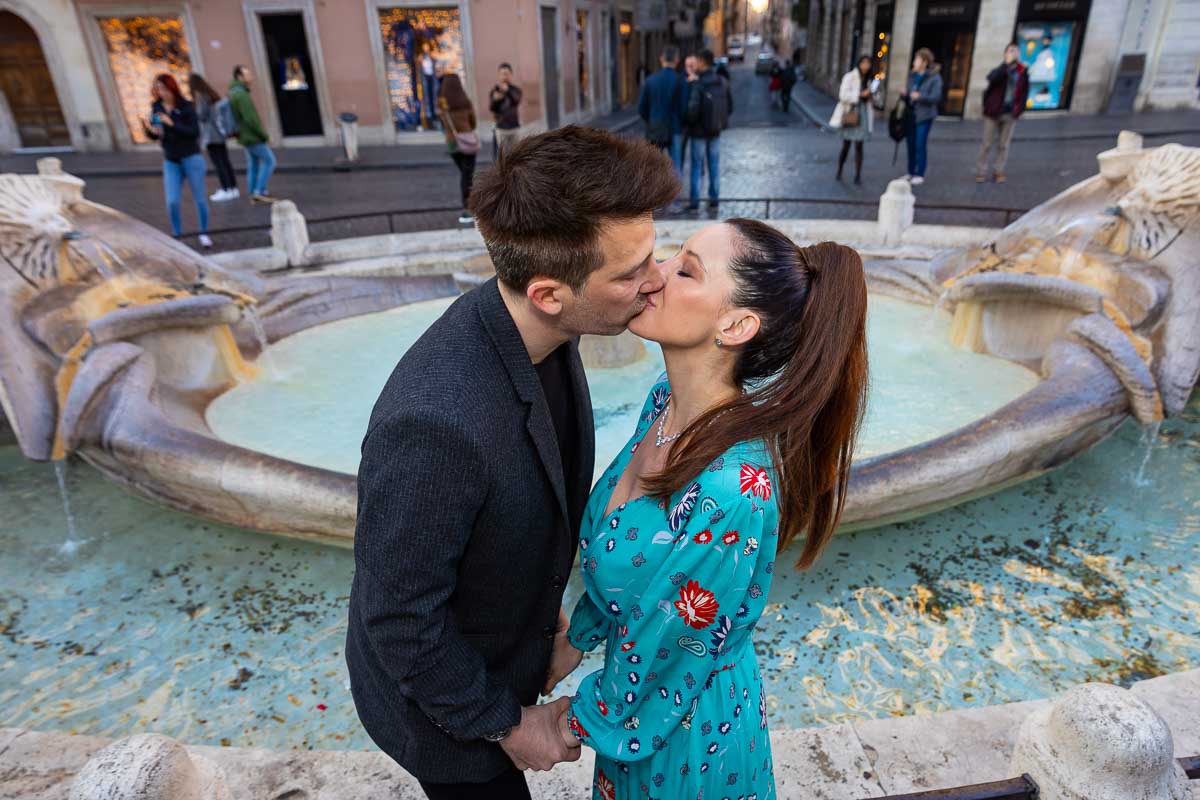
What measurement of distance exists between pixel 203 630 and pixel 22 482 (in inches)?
84.1

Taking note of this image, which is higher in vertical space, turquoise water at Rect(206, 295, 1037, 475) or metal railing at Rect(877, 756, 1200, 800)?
metal railing at Rect(877, 756, 1200, 800)

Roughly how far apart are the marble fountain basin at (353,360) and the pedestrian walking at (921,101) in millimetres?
5400

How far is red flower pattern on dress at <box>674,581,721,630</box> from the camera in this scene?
136 centimetres

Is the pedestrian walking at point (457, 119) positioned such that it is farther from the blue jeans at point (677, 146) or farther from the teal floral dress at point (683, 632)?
the teal floral dress at point (683, 632)

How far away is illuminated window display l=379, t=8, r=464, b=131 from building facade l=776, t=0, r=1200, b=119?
11337 millimetres

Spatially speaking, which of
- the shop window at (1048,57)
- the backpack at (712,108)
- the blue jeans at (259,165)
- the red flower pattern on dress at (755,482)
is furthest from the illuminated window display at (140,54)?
the red flower pattern on dress at (755,482)

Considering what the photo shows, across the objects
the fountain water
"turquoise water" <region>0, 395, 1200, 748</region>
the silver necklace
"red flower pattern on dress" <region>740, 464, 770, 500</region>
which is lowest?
"turquoise water" <region>0, 395, 1200, 748</region>

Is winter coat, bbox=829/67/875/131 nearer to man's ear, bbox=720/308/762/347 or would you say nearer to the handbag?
the handbag

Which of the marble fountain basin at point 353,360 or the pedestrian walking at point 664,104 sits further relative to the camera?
the pedestrian walking at point 664,104

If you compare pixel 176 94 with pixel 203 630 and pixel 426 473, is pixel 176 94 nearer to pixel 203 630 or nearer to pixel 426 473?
pixel 203 630

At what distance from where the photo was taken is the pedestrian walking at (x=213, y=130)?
10188mm

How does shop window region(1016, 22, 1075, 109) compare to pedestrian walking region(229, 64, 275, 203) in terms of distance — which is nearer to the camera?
pedestrian walking region(229, 64, 275, 203)

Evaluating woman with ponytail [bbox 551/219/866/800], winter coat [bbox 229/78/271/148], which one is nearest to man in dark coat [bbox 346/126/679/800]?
woman with ponytail [bbox 551/219/866/800]

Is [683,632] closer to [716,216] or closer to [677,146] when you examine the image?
[716,216]
